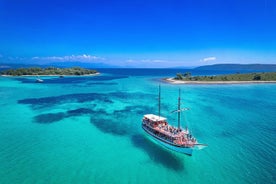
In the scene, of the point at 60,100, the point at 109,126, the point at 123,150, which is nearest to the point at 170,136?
the point at 123,150

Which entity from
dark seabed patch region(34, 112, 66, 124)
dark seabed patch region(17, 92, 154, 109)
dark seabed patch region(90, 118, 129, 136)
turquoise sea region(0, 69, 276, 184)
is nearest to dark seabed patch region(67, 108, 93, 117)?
turquoise sea region(0, 69, 276, 184)

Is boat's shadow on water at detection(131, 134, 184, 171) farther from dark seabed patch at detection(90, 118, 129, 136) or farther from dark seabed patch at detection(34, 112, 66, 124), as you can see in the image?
dark seabed patch at detection(34, 112, 66, 124)

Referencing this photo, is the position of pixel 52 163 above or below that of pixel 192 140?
below

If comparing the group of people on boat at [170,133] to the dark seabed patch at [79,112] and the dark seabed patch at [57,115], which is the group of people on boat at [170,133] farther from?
the dark seabed patch at [57,115]

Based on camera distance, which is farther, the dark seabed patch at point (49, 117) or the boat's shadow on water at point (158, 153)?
the dark seabed patch at point (49, 117)

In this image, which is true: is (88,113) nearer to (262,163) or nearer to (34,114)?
(34,114)

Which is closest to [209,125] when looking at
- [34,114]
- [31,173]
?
[31,173]

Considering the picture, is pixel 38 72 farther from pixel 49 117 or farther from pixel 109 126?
pixel 109 126

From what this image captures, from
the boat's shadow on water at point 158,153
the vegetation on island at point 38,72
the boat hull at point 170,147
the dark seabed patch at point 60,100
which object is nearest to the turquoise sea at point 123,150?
the boat's shadow on water at point 158,153
